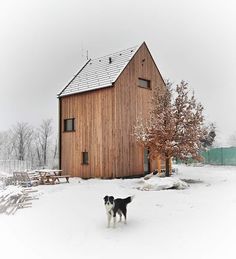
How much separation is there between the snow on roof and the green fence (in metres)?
4.77

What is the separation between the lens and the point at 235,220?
1.42 meters

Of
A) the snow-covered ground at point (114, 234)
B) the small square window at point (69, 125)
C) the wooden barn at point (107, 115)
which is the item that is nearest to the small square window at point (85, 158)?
the wooden barn at point (107, 115)

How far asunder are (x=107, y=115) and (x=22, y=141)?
3904 mm

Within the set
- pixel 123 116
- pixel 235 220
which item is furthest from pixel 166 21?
pixel 123 116

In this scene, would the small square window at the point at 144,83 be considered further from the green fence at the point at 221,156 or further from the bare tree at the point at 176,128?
the green fence at the point at 221,156

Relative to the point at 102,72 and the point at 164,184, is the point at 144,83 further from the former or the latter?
the point at 164,184

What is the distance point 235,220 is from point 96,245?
73 cm

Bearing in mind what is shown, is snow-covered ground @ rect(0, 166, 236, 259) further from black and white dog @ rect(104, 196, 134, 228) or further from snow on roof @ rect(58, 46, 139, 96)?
snow on roof @ rect(58, 46, 139, 96)

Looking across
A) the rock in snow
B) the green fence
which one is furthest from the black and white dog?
the green fence

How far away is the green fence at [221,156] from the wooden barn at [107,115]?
3563mm

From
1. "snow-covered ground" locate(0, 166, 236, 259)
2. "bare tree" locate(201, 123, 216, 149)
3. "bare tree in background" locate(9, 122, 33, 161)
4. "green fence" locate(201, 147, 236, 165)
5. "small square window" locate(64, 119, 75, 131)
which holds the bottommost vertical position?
"snow-covered ground" locate(0, 166, 236, 259)

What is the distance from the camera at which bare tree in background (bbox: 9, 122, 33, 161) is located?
2010 mm

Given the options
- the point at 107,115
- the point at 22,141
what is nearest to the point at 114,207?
the point at 22,141

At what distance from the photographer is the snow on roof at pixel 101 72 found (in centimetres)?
595
